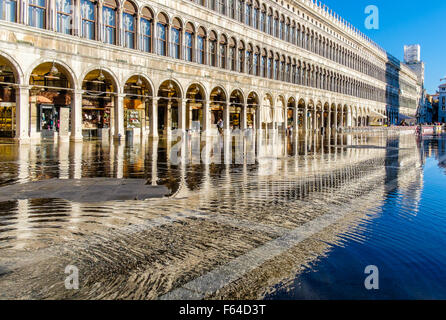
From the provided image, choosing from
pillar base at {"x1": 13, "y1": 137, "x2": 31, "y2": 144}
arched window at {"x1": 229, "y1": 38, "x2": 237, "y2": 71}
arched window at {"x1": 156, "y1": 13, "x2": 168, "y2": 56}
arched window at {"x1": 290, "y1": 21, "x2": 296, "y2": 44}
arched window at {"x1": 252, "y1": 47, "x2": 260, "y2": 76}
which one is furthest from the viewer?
arched window at {"x1": 290, "y1": 21, "x2": 296, "y2": 44}

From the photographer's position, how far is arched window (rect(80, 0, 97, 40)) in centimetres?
2476

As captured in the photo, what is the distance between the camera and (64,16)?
77.8 ft

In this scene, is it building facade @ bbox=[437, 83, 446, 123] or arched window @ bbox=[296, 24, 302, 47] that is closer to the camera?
arched window @ bbox=[296, 24, 302, 47]

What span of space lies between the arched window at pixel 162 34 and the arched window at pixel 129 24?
239 centimetres

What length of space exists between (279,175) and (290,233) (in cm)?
605

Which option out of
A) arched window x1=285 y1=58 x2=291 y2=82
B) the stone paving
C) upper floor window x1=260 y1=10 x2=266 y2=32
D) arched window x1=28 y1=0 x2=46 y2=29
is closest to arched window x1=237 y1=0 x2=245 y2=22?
upper floor window x1=260 y1=10 x2=266 y2=32

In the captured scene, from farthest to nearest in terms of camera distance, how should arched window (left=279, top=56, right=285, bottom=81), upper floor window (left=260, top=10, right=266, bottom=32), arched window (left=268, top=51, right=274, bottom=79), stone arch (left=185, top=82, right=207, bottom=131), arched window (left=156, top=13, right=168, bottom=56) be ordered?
arched window (left=279, top=56, right=285, bottom=81)
arched window (left=268, top=51, right=274, bottom=79)
upper floor window (left=260, top=10, right=266, bottom=32)
stone arch (left=185, top=82, right=207, bottom=131)
arched window (left=156, top=13, right=168, bottom=56)

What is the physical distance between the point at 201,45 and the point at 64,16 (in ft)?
44.5

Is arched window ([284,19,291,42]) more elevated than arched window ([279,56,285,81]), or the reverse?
arched window ([284,19,291,42])

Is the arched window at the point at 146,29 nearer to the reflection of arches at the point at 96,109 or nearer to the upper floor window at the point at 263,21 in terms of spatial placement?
the reflection of arches at the point at 96,109

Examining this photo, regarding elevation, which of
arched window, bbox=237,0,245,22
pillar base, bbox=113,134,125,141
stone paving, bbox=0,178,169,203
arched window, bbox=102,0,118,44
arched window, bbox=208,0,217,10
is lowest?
stone paving, bbox=0,178,169,203

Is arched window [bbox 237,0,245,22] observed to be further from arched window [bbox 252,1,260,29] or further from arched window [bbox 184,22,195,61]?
arched window [bbox 184,22,195,61]
